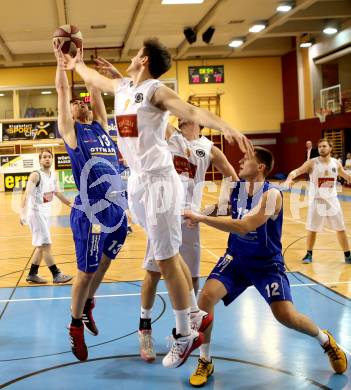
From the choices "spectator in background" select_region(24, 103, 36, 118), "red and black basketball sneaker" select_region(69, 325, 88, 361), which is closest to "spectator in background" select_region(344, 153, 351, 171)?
"spectator in background" select_region(24, 103, 36, 118)

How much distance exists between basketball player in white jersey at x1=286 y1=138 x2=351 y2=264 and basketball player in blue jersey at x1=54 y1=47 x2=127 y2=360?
14.0ft

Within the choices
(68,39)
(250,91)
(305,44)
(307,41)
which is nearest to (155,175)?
(68,39)

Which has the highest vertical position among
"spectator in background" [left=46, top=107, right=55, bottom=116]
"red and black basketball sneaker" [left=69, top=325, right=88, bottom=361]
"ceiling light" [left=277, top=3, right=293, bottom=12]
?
"ceiling light" [left=277, top=3, right=293, bottom=12]

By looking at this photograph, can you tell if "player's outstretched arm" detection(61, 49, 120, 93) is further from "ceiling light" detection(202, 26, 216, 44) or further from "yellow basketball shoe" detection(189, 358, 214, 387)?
"ceiling light" detection(202, 26, 216, 44)

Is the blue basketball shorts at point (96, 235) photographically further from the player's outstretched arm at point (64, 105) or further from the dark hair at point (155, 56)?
the dark hair at point (155, 56)

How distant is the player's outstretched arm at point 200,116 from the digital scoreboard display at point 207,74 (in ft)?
82.5

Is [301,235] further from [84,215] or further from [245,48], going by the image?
[245,48]

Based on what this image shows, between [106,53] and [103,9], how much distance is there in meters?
7.64

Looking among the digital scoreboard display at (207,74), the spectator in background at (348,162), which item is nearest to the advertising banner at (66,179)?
the digital scoreboard display at (207,74)

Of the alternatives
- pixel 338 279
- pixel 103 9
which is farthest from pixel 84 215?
pixel 103 9

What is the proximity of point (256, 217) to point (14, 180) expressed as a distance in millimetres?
24920

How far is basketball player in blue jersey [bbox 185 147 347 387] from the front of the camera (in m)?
3.88

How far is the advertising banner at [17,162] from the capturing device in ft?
88.2

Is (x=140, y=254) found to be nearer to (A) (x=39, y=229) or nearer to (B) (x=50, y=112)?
(A) (x=39, y=229)
